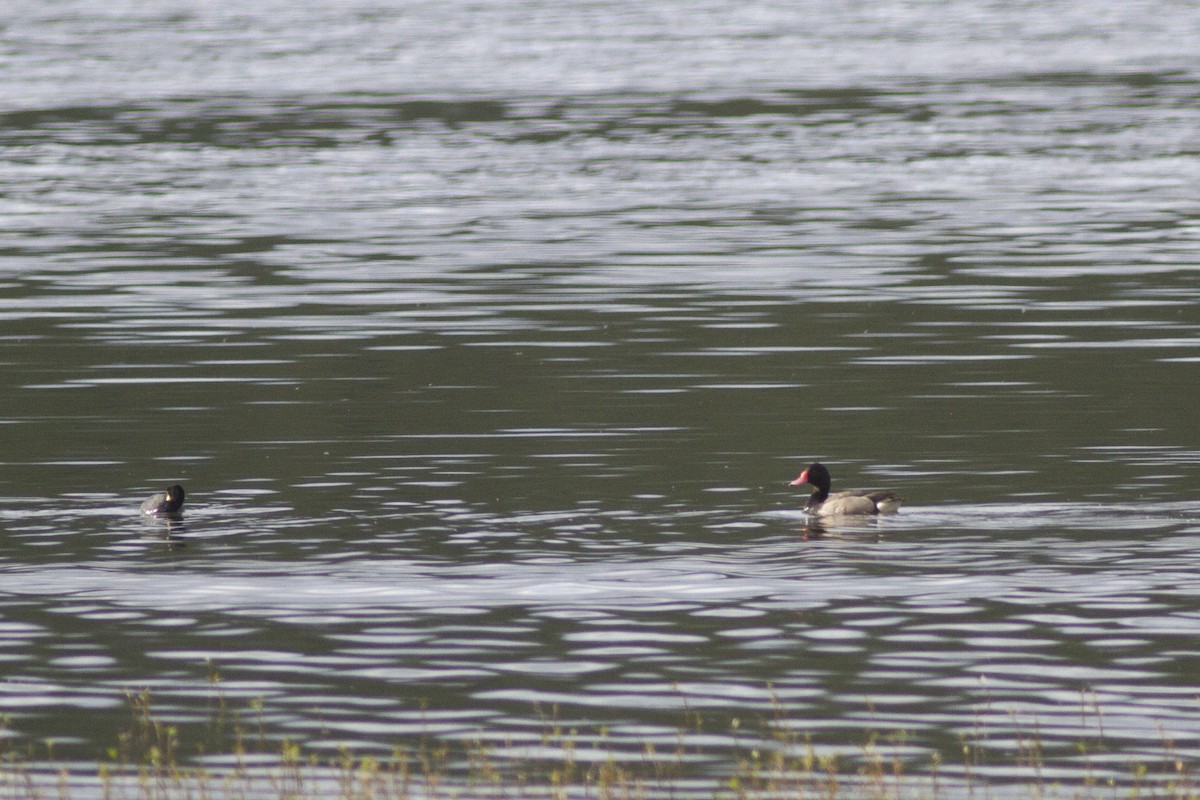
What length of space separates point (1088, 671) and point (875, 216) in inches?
1328

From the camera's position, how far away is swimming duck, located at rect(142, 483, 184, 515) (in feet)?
70.8

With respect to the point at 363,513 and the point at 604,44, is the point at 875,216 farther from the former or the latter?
the point at 604,44

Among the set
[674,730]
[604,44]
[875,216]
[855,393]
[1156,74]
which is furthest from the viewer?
[604,44]

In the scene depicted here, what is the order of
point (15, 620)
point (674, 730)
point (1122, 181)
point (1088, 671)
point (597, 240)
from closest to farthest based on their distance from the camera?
point (674, 730) → point (1088, 671) → point (15, 620) → point (597, 240) → point (1122, 181)

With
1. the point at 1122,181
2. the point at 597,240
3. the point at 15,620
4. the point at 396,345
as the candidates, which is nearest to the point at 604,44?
the point at 1122,181

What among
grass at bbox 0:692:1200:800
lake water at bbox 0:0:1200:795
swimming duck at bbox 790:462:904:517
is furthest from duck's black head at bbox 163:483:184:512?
grass at bbox 0:692:1200:800

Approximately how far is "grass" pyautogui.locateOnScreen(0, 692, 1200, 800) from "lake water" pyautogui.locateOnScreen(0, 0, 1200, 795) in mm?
141

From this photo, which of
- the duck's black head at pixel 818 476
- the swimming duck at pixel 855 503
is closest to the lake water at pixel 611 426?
the swimming duck at pixel 855 503

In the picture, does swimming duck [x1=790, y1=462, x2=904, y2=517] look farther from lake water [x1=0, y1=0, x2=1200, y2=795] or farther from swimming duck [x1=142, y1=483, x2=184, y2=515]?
swimming duck [x1=142, y1=483, x2=184, y2=515]

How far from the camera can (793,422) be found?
27938mm

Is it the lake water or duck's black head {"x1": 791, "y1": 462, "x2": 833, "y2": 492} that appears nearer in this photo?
the lake water

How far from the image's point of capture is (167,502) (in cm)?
A: 2170

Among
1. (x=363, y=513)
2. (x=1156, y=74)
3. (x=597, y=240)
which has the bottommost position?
(x=363, y=513)

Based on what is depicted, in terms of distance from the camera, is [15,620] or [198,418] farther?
[198,418]
